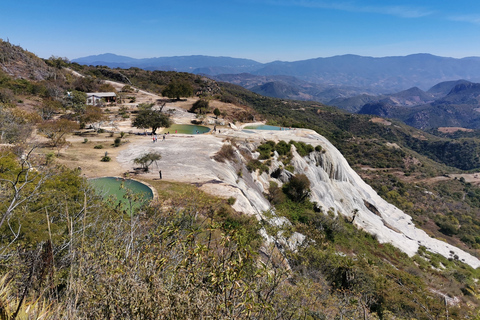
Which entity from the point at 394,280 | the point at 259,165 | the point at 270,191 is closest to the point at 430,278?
the point at 394,280

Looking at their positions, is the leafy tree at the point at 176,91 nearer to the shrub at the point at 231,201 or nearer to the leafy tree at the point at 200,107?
the leafy tree at the point at 200,107

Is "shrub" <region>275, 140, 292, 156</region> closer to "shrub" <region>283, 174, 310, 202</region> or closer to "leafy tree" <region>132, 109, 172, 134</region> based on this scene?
"shrub" <region>283, 174, 310, 202</region>

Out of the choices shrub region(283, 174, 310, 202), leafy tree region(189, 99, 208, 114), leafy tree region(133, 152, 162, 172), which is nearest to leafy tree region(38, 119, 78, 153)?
leafy tree region(133, 152, 162, 172)

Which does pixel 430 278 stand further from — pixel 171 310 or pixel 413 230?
pixel 171 310

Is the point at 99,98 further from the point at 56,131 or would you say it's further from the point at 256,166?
the point at 256,166

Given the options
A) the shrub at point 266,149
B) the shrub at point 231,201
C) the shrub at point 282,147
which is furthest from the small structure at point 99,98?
the shrub at point 231,201

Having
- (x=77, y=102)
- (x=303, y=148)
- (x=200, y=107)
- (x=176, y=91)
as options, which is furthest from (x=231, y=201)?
(x=176, y=91)
